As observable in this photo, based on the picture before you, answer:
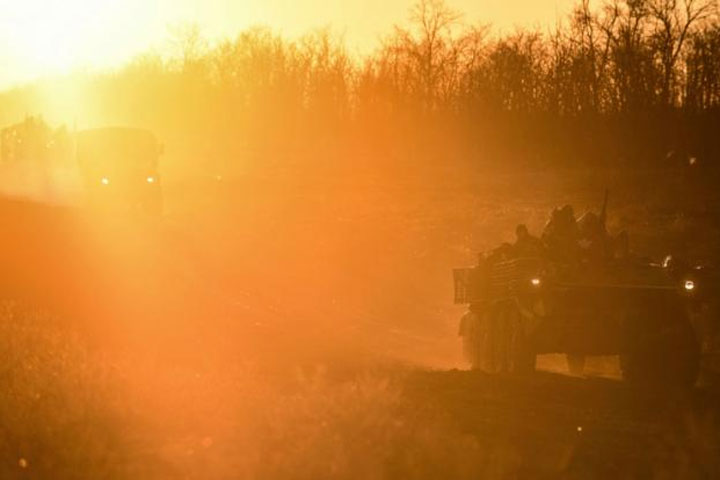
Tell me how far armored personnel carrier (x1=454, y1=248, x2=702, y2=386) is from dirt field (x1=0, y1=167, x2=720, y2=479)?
1.68 feet

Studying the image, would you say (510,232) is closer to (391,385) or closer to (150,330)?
(150,330)

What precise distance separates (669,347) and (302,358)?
20.0ft

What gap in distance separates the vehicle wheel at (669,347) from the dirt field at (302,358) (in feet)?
1.21

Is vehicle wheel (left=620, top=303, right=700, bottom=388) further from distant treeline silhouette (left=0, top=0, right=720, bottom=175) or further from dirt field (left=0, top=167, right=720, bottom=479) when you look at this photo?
distant treeline silhouette (left=0, top=0, right=720, bottom=175)

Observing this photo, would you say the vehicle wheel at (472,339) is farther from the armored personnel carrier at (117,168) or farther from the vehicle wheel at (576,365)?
the armored personnel carrier at (117,168)

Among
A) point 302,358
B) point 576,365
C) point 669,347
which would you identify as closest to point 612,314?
point 669,347

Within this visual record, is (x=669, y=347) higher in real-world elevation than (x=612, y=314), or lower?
lower

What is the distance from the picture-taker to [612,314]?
46.7ft

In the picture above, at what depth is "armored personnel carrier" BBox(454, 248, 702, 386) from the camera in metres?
13.9

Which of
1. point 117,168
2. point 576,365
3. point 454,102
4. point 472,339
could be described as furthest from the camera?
point 454,102

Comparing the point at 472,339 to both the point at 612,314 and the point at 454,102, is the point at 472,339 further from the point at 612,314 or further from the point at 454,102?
the point at 454,102

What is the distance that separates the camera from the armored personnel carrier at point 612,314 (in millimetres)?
13859

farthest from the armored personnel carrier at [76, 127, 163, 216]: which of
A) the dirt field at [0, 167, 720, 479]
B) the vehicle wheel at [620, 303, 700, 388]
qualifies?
the vehicle wheel at [620, 303, 700, 388]

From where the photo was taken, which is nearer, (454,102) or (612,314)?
(612,314)
